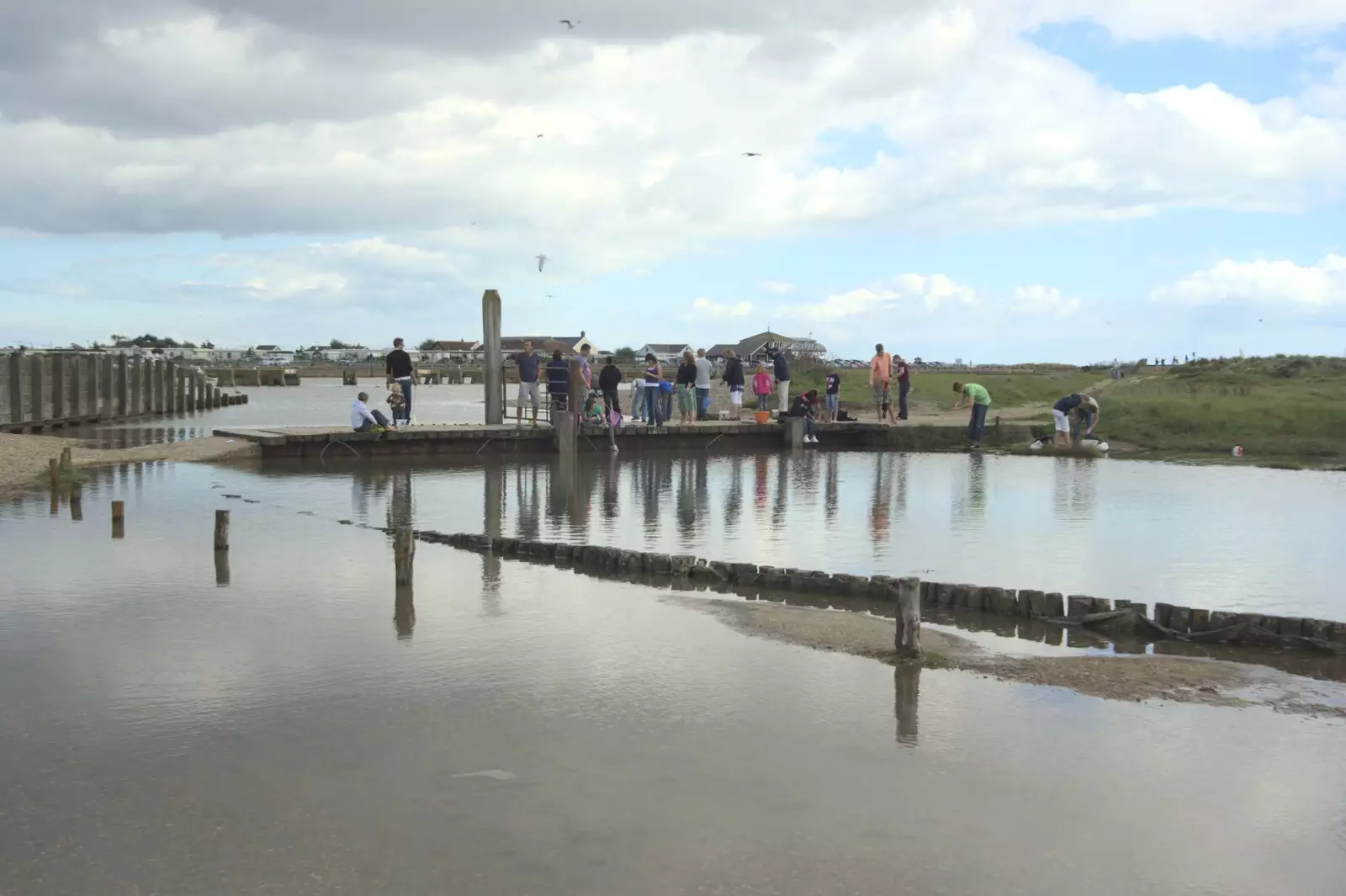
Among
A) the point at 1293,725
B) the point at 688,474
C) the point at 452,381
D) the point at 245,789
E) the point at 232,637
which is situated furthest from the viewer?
the point at 452,381

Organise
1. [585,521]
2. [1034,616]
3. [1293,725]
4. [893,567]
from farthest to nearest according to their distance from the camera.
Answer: [585,521], [893,567], [1034,616], [1293,725]

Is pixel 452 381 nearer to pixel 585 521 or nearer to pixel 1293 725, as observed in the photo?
pixel 585 521

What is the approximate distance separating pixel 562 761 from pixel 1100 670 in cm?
458

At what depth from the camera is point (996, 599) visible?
1135 centimetres

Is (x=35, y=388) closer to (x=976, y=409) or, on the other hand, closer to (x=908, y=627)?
(x=976, y=409)

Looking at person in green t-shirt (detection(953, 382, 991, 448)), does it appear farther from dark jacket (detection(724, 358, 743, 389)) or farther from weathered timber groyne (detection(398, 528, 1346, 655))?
weathered timber groyne (detection(398, 528, 1346, 655))

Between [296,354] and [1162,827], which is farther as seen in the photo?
[296,354]

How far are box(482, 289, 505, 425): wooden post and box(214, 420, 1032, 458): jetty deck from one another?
22.5 inches

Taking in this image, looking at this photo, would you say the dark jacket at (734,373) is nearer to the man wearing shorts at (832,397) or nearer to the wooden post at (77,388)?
the man wearing shorts at (832,397)

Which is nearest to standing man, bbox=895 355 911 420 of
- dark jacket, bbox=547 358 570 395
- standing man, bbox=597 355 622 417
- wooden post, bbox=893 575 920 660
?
standing man, bbox=597 355 622 417

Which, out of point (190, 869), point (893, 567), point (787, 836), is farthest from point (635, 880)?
point (893, 567)

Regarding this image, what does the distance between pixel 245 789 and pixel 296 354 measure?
169175 millimetres

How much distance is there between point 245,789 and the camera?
6805mm

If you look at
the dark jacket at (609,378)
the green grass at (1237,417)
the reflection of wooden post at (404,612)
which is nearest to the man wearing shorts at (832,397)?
the dark jacket at (609,378)
